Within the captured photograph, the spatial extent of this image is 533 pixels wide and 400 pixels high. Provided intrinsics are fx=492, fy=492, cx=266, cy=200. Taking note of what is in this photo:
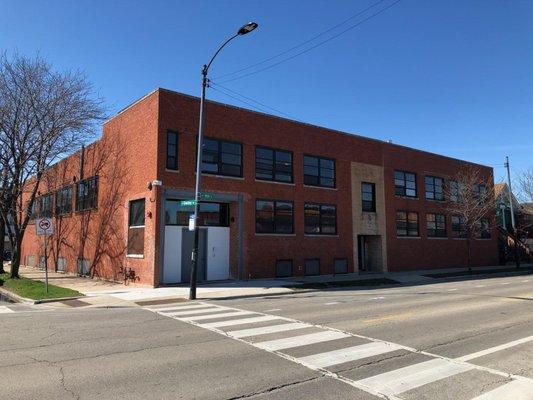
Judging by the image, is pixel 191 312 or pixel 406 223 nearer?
pixel 191 312

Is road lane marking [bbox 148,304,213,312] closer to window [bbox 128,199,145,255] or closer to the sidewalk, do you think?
the sidewalk

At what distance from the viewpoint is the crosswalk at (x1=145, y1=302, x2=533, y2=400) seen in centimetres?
645

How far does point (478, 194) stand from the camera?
39.8m

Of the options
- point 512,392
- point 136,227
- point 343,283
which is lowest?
point 512,392

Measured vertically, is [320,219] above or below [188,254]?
above

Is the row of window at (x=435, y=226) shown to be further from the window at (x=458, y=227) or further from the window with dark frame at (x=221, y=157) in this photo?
the window with dark frame at (x=221, y=157)

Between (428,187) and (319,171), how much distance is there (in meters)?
11.8

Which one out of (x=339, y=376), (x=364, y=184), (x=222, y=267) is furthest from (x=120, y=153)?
(x=339, y=376)

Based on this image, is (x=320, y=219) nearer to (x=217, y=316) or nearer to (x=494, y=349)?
(x=217, y=316)

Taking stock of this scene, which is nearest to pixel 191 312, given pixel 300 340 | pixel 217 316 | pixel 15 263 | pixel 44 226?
pixel 217 316

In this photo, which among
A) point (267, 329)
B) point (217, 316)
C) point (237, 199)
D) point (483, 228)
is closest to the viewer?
point (267, 329)

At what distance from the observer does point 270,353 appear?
27.3ft

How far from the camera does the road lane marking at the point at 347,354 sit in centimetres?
770

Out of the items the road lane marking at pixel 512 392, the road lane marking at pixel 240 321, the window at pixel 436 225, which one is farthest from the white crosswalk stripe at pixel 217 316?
the window at pixel 436 225
